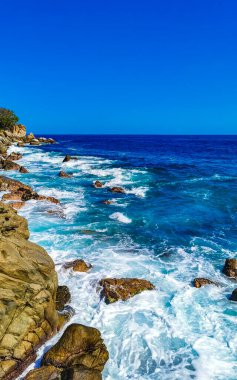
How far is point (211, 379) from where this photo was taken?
9.44m

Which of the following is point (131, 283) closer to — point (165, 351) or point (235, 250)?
point (165, 351)

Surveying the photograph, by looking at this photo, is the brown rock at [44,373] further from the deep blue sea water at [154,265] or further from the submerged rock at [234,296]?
the submerged rock at [234,296]

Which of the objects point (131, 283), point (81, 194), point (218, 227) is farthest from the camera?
point (81, 194)

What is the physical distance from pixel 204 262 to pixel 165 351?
7.40 m

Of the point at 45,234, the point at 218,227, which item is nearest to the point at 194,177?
A: the point at 218,227

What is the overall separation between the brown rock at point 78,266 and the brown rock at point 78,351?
546 cm

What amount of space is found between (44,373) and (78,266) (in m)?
6.71

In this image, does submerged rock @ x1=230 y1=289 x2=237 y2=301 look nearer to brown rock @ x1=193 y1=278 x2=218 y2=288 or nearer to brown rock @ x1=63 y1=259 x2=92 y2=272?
brown rock @ x1=193 y1=278 x2=218 y2=288

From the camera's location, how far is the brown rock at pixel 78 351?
915 cm

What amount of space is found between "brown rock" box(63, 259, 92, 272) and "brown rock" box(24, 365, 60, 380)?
6.45 metres

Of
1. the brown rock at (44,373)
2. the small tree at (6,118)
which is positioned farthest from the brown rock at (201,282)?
the small tree at (6,118)

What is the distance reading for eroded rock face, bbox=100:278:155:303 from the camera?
13312 mm

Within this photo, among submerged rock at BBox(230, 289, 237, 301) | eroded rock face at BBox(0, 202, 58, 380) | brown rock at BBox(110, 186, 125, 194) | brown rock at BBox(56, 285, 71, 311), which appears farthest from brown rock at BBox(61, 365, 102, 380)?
brown rock at BBox(110, 186, 125, 194)

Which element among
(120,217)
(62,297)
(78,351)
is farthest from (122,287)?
(120,217)
